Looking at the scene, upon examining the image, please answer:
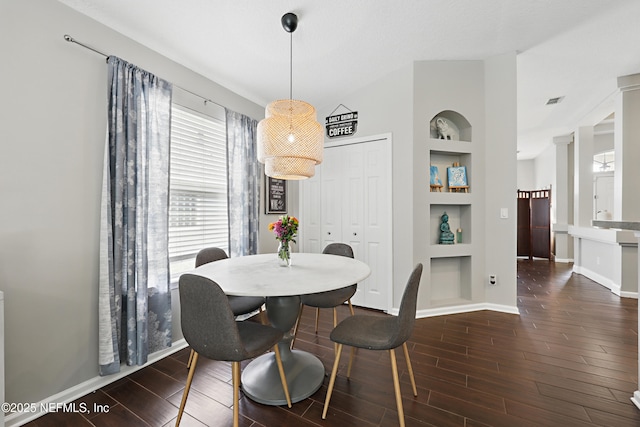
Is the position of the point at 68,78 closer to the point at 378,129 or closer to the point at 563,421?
the point at 378,129

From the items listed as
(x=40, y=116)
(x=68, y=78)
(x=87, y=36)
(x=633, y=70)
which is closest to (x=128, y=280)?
(x=40, y=116)

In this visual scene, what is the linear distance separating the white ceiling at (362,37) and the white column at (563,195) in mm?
2873

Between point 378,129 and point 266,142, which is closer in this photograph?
point 266,142

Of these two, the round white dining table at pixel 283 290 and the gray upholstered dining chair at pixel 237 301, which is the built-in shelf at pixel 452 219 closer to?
the round white dining table at pixel 283 290

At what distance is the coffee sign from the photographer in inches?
140

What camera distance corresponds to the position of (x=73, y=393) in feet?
5.85

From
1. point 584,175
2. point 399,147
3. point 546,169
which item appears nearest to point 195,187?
point 399,147

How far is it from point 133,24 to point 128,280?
191 centimetres

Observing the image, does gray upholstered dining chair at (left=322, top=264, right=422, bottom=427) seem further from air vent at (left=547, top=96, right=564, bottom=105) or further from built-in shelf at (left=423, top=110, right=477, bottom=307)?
air vent at (left=547, top=96, right=564, bottom=105)

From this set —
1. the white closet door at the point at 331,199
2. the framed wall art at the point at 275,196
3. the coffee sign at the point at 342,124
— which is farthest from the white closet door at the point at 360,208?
the framed wall art at the point at 275,196

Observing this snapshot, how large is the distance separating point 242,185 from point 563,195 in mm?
7014

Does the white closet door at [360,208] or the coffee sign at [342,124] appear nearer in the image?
the white closet door at [360,208]

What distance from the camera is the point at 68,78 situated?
5.88ft

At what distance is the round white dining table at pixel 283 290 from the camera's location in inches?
60.7
